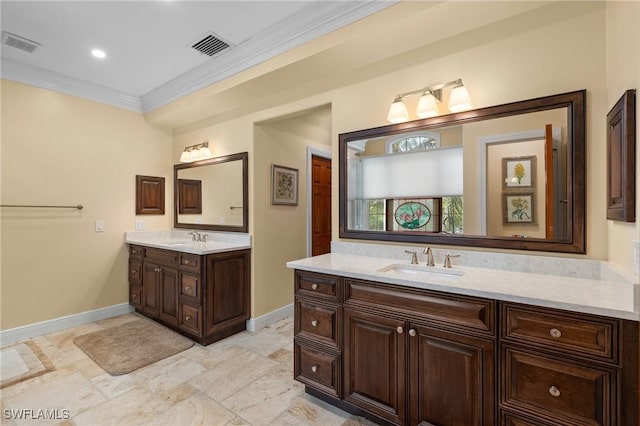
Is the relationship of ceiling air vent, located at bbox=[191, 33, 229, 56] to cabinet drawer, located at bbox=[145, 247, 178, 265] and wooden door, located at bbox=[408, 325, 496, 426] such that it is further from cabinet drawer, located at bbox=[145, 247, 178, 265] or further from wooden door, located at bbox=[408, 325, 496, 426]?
wooden door, located at bbox=[408, 325, 496, 426]

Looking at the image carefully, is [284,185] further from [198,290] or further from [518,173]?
[518,173]

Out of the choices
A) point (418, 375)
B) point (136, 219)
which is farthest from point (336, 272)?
point (136, 219)

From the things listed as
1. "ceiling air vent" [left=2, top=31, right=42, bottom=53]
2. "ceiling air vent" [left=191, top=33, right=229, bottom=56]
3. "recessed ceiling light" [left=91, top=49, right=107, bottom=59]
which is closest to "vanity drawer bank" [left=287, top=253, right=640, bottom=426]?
"ceiling air vent" [left=191, top=33, right=229, bottom=56]

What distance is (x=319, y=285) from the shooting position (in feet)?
6.44

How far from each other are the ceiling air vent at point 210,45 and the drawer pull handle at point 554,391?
302cm

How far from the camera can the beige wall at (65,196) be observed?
2.93m

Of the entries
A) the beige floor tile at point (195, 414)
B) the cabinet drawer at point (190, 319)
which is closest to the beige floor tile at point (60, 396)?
the beige floor tile at point (195, 414)

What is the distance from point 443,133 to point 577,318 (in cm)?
129

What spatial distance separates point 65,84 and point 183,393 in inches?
131

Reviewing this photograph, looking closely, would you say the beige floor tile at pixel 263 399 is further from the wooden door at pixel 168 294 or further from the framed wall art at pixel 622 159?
the framed wall art at pixel 622 159

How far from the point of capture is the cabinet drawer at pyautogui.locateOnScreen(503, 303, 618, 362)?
1161 millimetres

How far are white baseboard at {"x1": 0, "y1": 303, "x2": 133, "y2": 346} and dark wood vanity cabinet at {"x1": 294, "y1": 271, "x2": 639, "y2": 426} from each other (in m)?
2.76

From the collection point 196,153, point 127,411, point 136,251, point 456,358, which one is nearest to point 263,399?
point 127,411

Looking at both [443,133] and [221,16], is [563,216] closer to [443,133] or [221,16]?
[443,133]
